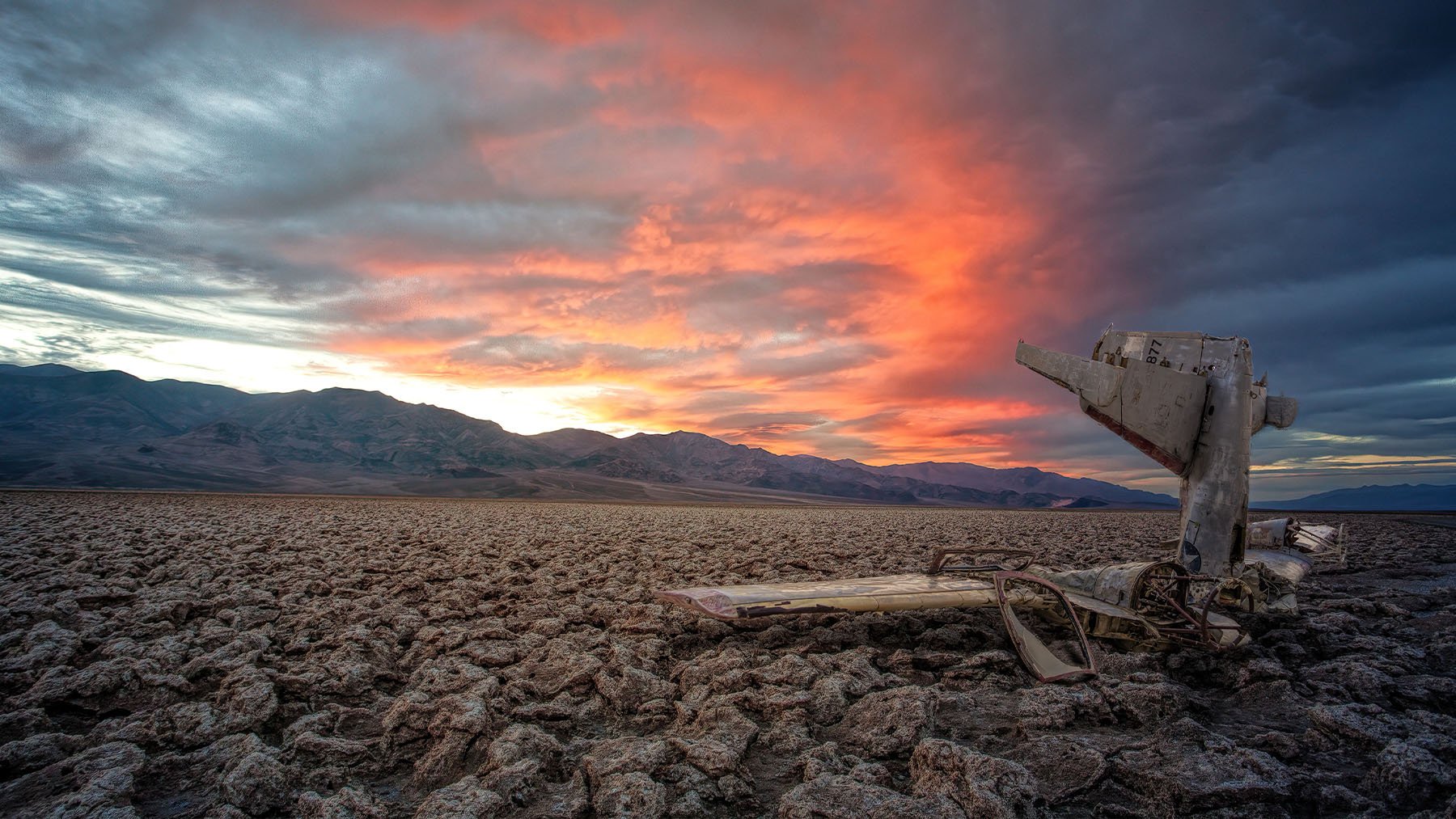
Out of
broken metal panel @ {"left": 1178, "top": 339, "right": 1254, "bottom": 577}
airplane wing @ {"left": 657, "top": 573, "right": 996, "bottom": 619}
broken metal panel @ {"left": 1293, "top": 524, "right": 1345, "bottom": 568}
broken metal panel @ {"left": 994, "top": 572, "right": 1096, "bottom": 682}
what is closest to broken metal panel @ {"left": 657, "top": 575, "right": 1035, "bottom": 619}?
airplane wing @ {"left": 657, "top": 573, "right": 996, "bottom": 619}

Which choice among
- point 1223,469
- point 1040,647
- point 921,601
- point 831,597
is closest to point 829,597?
point 831,597

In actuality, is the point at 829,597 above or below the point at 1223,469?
below

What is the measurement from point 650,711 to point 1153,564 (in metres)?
3.56

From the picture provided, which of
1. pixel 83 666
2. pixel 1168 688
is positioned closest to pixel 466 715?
pixel 83 666

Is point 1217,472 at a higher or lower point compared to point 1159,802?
higher

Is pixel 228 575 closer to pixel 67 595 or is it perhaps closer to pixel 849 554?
pixel 67 595

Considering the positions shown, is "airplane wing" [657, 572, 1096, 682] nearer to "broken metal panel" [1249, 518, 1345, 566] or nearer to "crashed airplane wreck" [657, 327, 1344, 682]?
"crashed airplane wreck" [657, 327, 1344, 682]

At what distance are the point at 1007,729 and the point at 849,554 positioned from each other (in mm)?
7770

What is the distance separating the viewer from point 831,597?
4.27 metres

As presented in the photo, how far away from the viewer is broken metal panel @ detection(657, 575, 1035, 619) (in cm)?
409

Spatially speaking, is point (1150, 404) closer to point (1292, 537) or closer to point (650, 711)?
point (1292, 537)

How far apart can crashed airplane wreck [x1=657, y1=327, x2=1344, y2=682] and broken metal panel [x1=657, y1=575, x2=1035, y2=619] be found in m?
0.01

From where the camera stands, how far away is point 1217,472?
17.2 feet

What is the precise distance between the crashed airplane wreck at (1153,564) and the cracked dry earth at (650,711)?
0.91 ft
